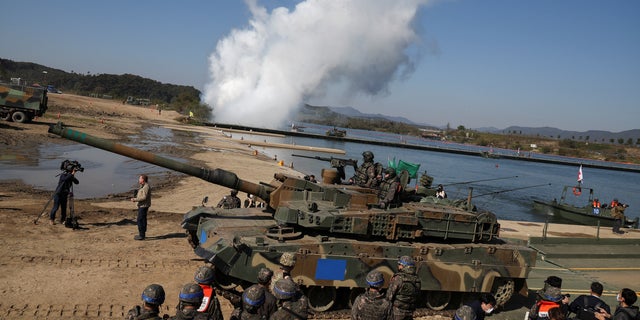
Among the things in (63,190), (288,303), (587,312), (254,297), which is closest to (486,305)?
(587,312)

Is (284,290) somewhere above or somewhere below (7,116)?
above

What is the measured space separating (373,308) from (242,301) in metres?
1.48

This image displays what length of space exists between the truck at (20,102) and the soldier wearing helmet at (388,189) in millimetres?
32610

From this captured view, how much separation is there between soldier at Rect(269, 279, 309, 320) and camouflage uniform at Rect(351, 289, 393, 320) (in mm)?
651

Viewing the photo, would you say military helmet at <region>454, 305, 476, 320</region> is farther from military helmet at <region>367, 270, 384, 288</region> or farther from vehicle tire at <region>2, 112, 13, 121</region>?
vehicle tire at <region>2, 112, 13, 121</region>

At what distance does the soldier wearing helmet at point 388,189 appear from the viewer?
1022cm

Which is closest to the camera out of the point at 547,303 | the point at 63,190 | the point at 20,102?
the point at 547,303

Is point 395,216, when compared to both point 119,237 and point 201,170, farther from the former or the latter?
point 119,237

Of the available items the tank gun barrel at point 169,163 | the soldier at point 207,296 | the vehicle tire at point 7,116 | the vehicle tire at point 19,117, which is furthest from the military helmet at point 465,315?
the vehicle tire at point 7,116

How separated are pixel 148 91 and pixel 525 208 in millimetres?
134290

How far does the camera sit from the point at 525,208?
1515 inches

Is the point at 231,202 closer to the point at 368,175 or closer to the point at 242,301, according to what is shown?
the point at 368,175

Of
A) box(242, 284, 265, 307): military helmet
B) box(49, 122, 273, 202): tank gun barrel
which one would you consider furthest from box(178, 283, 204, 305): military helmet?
box(49, 122, 273, 202): tank gun barrel

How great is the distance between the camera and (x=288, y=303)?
5.40m
